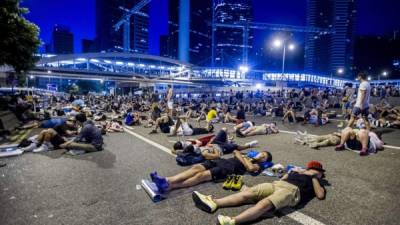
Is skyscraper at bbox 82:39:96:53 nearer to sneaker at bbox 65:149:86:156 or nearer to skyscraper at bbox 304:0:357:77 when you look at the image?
skyscraper at bbox 304:0:357:77

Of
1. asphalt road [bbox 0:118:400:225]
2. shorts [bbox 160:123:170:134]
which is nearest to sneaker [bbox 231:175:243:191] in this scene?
asphalt road [bbox 0:118:400:225]

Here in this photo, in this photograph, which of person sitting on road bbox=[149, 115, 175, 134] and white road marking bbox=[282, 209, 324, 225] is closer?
white road marking bbox=[282, 209, 324, 225]

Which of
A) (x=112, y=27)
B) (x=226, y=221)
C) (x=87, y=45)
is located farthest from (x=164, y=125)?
(x=87, y=45)

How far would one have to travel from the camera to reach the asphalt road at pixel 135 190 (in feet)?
9.78

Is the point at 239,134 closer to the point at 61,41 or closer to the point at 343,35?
the point at 343,35

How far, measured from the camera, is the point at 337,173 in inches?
178

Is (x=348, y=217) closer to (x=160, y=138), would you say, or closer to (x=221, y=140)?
(x=221, y=140)

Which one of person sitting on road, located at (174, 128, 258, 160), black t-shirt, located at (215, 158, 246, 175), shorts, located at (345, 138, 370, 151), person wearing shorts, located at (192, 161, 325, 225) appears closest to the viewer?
person wearing shorts, located at (192, 161, 325, 225)

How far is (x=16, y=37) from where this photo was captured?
29.6ft

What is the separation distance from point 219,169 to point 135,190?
1.46 metres

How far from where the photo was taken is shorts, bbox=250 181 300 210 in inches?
118

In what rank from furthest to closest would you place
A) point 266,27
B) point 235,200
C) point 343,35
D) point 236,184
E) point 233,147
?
point 343,35 < point 266,27 < point 233,147 < point 236,184 < point 235,200

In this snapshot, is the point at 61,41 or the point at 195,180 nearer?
the point at 195,180

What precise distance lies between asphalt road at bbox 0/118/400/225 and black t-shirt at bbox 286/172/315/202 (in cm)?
13
